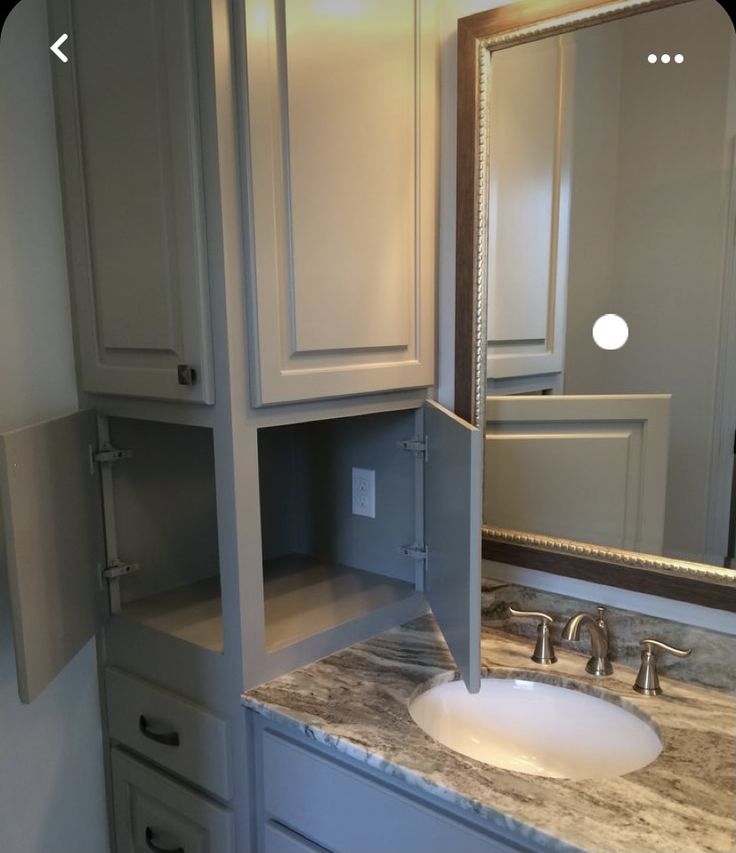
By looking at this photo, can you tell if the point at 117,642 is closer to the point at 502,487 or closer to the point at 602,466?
the point at 502,487

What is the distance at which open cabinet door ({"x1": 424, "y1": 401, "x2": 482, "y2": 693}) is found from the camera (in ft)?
3.93

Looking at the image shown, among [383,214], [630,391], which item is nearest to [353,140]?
[383,214]

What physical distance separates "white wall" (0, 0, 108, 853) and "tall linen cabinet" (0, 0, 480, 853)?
4 cm

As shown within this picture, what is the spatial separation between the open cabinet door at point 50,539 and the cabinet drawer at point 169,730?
164 millimetres

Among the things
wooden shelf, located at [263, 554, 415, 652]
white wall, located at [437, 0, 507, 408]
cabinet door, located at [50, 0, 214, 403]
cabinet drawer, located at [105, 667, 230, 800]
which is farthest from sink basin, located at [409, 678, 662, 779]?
cabinet door, located at [50, 0, 214, 403]

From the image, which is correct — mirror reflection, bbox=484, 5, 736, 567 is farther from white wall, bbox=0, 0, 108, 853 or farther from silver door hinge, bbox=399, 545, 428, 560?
white wall, bbox=0, 0, 108, 853

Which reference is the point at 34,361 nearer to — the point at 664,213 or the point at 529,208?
the point at 529,208

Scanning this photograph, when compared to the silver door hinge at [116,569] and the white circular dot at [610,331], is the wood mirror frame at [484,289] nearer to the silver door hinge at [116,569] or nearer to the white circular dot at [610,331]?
the white circular dot at [610,331]

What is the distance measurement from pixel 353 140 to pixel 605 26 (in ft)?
1.62

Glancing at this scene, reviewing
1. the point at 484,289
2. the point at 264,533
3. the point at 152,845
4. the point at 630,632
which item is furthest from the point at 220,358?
the point at 152,845

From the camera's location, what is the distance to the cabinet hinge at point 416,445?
5.30 ft

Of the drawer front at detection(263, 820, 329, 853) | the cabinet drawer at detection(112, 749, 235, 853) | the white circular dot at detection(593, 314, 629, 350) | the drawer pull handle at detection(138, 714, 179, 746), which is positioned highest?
the white circular dot at detection(593, 314, 629, 350)

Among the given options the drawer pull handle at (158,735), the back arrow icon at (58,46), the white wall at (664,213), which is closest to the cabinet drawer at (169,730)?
the drawer pull handle at (158,735)

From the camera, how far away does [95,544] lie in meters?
1.53
